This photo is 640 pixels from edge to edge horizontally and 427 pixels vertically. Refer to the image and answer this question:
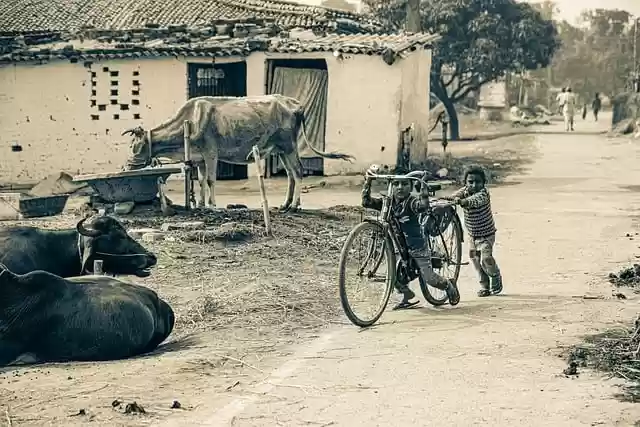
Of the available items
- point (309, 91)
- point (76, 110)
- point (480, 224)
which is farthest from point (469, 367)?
point (76, 110)

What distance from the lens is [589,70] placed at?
6506cm

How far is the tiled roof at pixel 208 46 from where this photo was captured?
22.8 meters

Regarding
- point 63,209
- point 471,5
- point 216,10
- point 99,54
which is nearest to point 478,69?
point 471,5

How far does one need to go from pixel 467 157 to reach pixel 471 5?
26.0ft

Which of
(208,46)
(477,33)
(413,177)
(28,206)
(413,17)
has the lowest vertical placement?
(28,206)

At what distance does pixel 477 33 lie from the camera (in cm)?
3475

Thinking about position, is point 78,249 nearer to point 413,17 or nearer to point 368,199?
point 368,199

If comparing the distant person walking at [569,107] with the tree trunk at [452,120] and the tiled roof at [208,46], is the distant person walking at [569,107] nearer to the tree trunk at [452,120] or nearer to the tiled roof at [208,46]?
the tree trunk at [452,120]

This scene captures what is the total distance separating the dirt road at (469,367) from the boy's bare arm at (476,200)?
857 mm

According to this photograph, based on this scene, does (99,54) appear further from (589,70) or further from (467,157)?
(589,70)

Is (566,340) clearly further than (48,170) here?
No

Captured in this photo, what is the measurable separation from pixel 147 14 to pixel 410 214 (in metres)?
19.3

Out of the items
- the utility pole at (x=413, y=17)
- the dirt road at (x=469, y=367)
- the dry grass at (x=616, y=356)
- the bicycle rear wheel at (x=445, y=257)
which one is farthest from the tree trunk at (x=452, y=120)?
the dry grass at (x=616, y=356)

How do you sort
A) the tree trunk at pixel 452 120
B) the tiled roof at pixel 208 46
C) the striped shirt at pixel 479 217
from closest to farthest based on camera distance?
1. the striped shirt at pixel 479 217
2. the tiled roof at pixel 208 46
3. the tree trunk at pixel 452 120
